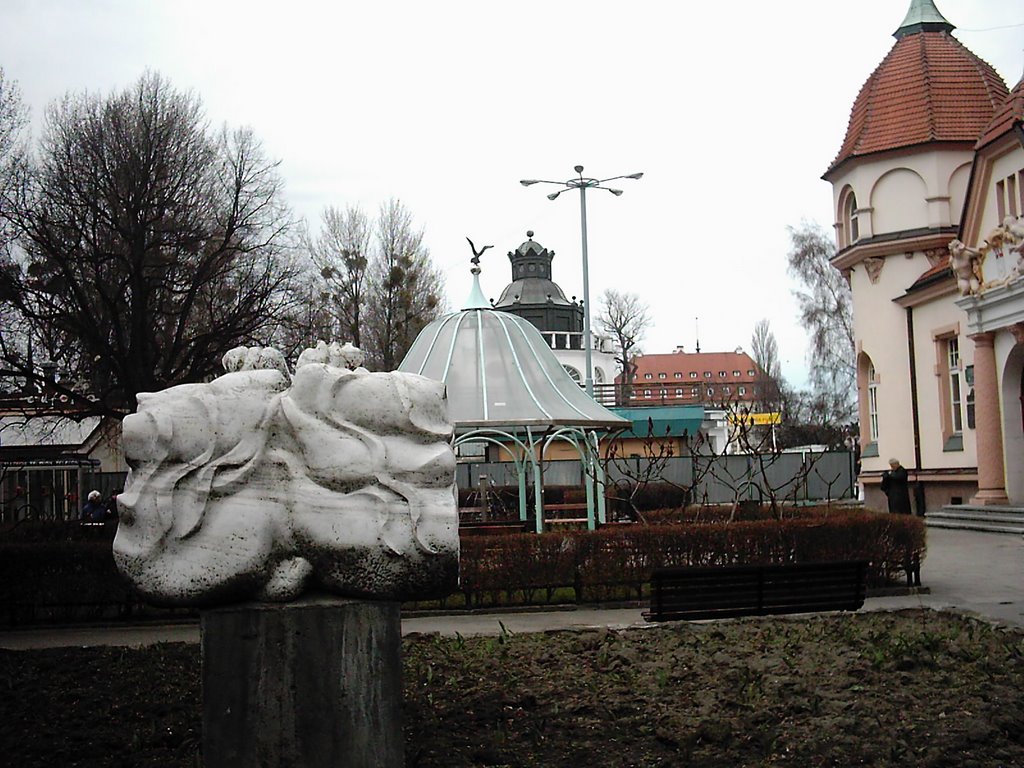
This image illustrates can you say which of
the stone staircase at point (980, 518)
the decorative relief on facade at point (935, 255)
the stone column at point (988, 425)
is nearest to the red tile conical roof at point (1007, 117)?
the stone column at point (988, 425)

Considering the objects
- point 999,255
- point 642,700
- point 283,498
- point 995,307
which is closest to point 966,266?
point 999,255

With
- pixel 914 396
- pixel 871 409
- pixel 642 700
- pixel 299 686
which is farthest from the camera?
pixel 871 409

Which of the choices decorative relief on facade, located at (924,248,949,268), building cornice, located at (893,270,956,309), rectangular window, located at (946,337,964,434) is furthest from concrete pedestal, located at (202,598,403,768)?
decorative relief on facade, located at (924,248,949,268)

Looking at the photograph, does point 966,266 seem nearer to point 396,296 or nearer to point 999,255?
point 999,255

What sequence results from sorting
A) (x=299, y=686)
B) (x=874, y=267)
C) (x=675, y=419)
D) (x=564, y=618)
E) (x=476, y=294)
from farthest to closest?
(x=675, y=419)
(x=874, y=267)
(x=476, y=294)
(x=564, y=618)
(x=299, y=686)

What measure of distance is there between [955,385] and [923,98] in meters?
8.36

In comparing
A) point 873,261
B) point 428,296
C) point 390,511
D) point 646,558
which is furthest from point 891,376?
point 390,511

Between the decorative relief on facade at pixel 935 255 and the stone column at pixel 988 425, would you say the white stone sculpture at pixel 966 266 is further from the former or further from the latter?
the decorative relief on facade at pixel 935 255

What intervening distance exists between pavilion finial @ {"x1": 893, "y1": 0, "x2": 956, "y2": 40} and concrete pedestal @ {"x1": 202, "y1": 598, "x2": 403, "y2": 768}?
34161mm

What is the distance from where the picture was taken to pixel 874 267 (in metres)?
32.4

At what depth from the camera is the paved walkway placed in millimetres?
11953

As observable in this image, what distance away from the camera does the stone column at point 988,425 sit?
1028 inches

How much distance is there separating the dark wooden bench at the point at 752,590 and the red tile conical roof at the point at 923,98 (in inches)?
917

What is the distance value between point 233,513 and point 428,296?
3612 cm
